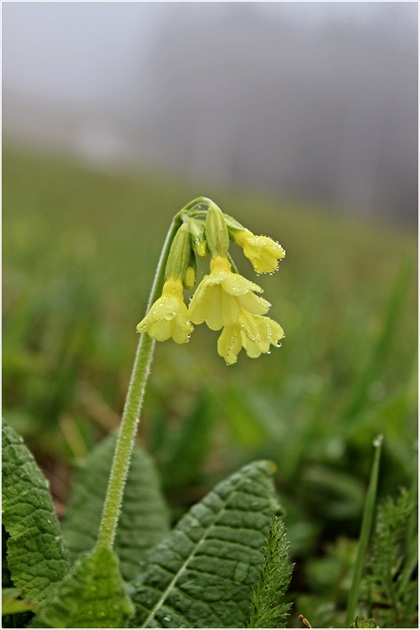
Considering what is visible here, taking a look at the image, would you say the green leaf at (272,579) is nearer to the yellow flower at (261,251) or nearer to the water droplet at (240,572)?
the water droplet at (240,572)

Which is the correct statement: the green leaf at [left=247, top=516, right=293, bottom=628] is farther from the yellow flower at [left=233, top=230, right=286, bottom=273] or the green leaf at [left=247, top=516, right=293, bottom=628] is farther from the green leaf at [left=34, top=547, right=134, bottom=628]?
the yellow flower at [left=233, top=230, right=286, bottom=273]

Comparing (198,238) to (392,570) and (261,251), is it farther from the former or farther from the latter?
(392,570)

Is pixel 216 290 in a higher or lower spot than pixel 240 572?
higher

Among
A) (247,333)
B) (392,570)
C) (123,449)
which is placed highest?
(247,333)

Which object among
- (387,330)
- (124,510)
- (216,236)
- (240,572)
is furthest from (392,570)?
(387,330)

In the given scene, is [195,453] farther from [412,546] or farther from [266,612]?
[266,612]

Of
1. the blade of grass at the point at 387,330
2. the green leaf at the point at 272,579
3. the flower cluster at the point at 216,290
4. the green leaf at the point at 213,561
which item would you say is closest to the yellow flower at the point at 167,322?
the flower cluster at the point at 216,290

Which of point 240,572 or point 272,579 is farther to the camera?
point 240,572
